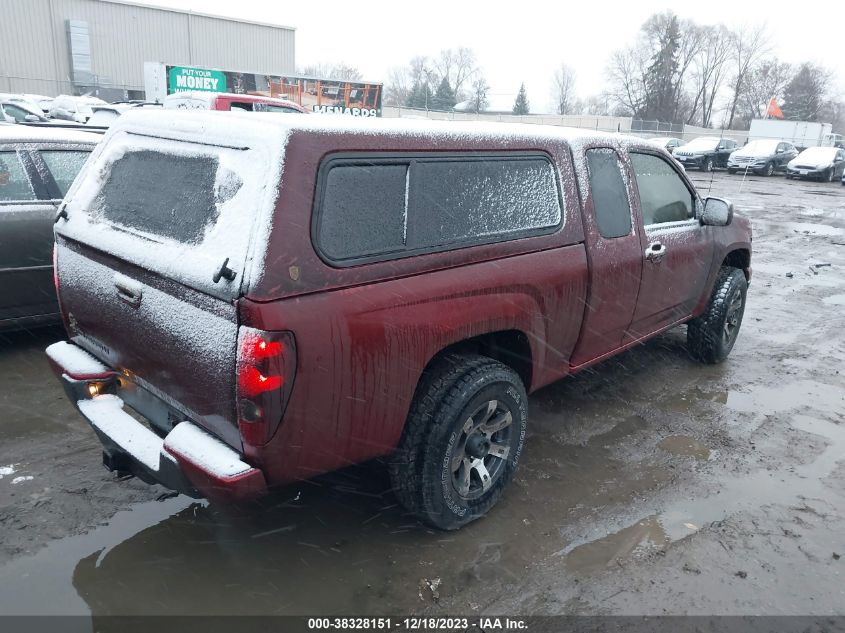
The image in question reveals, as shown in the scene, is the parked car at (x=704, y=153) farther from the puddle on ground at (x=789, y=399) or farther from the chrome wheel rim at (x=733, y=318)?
the puddle on ground at (x=789, y=399)

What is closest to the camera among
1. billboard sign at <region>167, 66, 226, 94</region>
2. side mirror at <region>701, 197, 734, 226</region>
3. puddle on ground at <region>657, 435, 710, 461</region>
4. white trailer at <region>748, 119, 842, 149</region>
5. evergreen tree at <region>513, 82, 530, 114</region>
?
puddle on ground at <region>657, 435, 710, 461</region>

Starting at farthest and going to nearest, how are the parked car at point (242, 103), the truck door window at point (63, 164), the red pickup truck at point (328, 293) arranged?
the parked car at point (242, 103) < the truck door window at point (63, 164) < the red pickup truck at point (328, 293)

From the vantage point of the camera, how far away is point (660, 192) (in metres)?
4.67

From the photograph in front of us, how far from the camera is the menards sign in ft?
84.0

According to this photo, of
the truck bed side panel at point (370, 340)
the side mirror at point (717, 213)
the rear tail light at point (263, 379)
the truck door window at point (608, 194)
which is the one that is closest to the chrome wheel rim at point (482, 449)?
the truck bed side panel at point (370, 340)

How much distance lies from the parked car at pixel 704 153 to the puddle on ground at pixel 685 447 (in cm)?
2602

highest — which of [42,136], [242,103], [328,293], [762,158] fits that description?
[242,103]

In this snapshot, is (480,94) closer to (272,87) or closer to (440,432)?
(272,87)

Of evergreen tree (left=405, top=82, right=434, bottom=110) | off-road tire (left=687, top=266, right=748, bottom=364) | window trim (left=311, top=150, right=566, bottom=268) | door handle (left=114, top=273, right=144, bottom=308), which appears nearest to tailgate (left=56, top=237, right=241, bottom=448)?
door handle (left=114, top=273, right=144, bottom=308)

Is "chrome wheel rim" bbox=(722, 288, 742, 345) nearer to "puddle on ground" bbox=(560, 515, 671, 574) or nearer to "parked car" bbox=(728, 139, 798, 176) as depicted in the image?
"puddle on ground" bbox=(560, 515, 671, 574)

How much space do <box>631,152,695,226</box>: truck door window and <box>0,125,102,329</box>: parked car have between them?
4.35m

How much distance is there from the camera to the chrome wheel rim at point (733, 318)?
558 cm

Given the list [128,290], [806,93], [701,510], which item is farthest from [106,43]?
[806,93]

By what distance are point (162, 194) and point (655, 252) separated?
305 centimetres
